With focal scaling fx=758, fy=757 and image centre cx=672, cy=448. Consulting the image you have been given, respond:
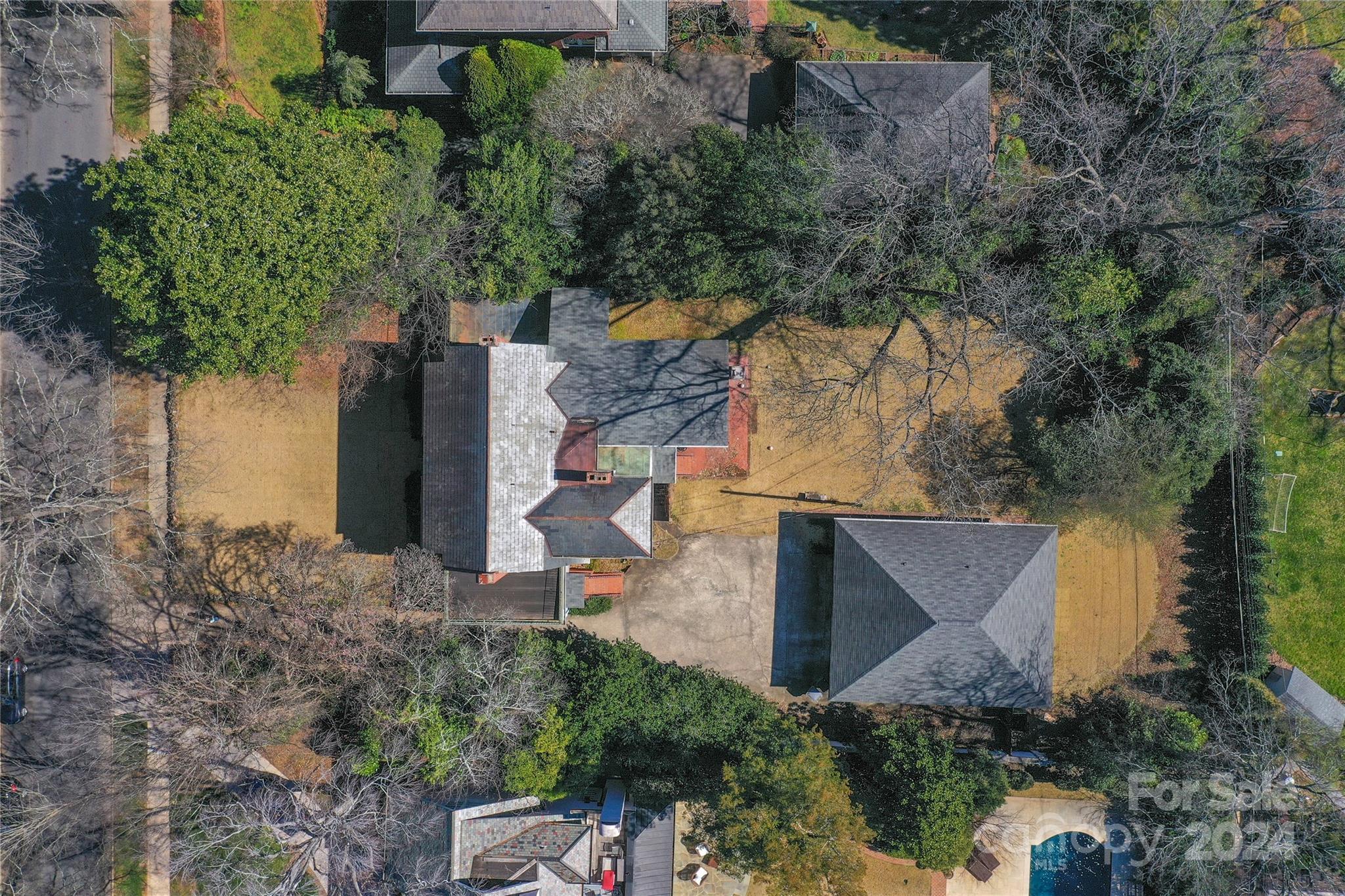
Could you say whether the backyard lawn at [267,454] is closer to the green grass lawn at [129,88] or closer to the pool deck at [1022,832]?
the green grass lawn at [129,88]

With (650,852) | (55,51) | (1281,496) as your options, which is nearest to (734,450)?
(650,852)

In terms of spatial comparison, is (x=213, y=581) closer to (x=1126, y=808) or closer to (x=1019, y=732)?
(x=1019, y=732)

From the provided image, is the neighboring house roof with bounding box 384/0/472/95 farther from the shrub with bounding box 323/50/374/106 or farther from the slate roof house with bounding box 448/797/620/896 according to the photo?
the slate roof house with bounding box 448/797/620/896

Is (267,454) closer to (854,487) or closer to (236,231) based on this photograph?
(236,231)

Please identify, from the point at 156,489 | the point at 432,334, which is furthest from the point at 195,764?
the point at 432,334

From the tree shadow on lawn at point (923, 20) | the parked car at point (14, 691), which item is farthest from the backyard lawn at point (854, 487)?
the parked car at point (14, 691)

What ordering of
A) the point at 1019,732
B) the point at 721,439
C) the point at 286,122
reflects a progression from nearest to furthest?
1. the point at 286,122
2. the point at 721,439
3. the point at 1019,732
